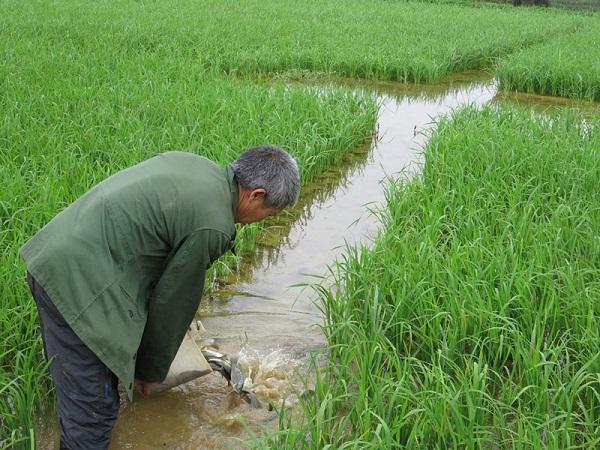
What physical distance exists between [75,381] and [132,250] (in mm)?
475

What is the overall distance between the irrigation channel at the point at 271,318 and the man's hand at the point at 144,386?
0.10 m

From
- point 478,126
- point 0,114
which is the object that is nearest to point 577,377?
point 478,126

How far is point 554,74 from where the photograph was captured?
31.4ft

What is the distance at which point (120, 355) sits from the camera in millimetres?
2207

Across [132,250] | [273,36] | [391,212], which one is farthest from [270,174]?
[273,36]

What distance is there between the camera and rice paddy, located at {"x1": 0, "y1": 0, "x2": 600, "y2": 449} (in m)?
2.52

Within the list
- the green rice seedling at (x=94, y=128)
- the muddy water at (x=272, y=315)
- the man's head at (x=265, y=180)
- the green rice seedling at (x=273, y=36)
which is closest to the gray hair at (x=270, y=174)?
the man's head at (x=265, y=180)

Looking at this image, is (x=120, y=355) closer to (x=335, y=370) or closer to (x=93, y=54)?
(x=335, y=370)

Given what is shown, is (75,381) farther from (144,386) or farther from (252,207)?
(252,207)

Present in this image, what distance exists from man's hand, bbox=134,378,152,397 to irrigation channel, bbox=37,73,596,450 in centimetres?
10

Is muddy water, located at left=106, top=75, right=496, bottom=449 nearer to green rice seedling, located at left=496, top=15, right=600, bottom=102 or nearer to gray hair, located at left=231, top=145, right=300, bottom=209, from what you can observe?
gray hair, located at left=231, top=145, right=300, bottom=209

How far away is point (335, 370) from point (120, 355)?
0.93 metres

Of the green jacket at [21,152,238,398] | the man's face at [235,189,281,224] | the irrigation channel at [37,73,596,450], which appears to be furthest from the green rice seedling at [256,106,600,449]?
the man's face at [235,189,281,224]

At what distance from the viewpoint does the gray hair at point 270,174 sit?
2.28 metres
